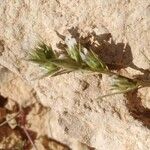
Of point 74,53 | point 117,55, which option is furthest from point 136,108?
point 74,53

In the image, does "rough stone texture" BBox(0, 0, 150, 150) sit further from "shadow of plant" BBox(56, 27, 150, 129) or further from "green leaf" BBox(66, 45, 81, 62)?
"green leaf" BBox(66, 45, 81, 62)

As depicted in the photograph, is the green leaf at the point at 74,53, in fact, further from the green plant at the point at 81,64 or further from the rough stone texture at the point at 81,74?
the rough stone texture at the point at 81,74

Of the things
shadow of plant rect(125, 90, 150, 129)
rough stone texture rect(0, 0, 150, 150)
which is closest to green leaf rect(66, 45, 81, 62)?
rough stone texture rect(0, 0, 150, 150)

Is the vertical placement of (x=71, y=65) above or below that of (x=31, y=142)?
above

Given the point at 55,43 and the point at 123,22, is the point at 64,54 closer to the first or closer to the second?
the point at 55,43

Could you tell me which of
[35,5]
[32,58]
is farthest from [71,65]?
[35,5]
